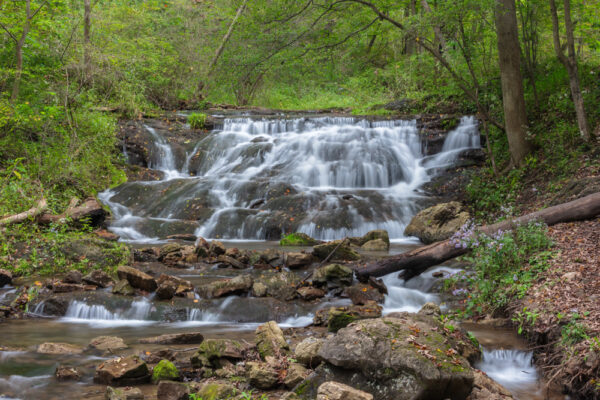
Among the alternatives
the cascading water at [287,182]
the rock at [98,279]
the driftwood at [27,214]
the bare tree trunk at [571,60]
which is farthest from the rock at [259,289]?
the bare tree trunk at [571,60]

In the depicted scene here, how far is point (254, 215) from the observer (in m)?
13.0

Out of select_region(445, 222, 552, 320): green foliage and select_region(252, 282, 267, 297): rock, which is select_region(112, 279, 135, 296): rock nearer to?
select_region(252, 282, 267, 297): rock

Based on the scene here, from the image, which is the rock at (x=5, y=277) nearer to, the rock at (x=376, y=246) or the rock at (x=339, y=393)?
the rock at (x=339, y=393)

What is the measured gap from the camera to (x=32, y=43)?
1183cm

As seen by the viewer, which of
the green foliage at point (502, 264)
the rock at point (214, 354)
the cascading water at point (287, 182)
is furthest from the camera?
the cascading water at point (287, 182)

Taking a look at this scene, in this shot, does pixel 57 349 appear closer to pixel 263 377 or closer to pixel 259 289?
pixel 263 377

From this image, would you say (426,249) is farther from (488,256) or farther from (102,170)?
(102,170)

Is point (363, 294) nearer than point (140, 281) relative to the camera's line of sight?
Yes

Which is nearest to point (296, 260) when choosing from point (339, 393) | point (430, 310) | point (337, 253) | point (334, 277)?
point (337, 253)

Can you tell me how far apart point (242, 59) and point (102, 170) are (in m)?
6.41

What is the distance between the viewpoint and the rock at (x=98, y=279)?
7.66 m

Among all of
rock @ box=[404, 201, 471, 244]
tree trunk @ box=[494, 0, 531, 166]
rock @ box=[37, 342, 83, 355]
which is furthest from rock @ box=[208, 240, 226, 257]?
tree trunk @ box=[494, 0, 531, 166]

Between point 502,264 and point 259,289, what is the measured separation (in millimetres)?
3443

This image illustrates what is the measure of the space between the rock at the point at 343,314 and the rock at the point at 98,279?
3.59 m
